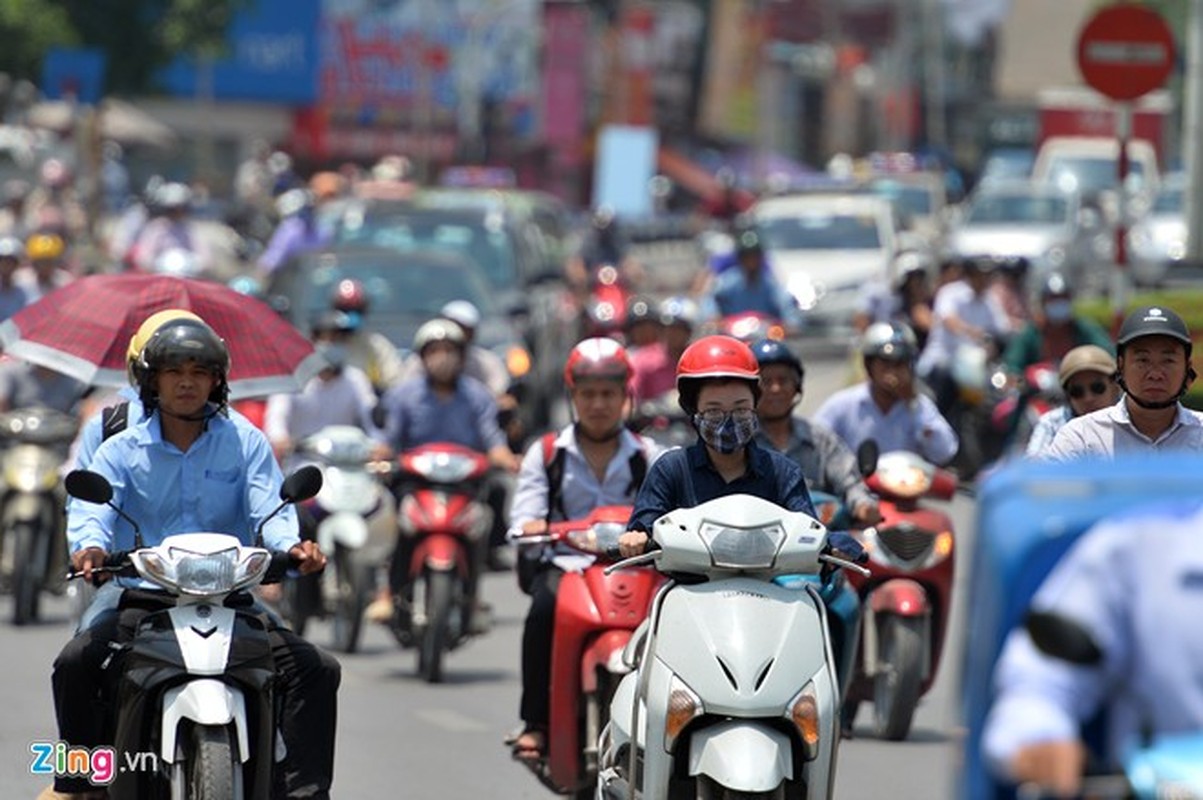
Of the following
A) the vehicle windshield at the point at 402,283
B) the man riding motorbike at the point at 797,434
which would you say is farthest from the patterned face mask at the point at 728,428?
the vehicle windshield at the point at 402,283

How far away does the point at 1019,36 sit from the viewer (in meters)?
65.1

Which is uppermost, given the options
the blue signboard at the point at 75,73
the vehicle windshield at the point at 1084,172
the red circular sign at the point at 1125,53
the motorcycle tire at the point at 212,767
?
the vehicle windshield at the point at 1084,172

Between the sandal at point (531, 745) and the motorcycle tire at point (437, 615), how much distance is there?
3384 mm

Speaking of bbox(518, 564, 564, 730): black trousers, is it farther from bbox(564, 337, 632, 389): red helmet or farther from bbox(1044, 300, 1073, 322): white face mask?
bbox(1044, 300, 1073, 322): white face mask

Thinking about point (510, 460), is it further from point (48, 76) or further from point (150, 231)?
point (48, 76)

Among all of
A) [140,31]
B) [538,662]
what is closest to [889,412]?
[538,662]

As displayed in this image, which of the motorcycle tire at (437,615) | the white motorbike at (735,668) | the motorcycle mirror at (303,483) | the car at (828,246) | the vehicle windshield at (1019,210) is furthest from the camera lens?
the vehicle windshield at (1019,210)

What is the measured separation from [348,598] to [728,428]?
5.94 metres

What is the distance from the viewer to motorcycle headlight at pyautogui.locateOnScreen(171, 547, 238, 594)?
7637mm

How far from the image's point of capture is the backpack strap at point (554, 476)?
10.1m

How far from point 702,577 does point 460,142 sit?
67.1 meters

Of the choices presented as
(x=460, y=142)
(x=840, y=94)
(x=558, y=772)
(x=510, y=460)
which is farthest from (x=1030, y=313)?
(x=840, y=94)

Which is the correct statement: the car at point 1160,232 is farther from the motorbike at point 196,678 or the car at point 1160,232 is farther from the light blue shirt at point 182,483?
the motorbike at point 196,678

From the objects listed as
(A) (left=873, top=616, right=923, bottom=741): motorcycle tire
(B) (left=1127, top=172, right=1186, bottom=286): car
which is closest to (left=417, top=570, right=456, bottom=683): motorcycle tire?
(A) (left=873, top=616, right=923, bottom=741): motorcycle tire
